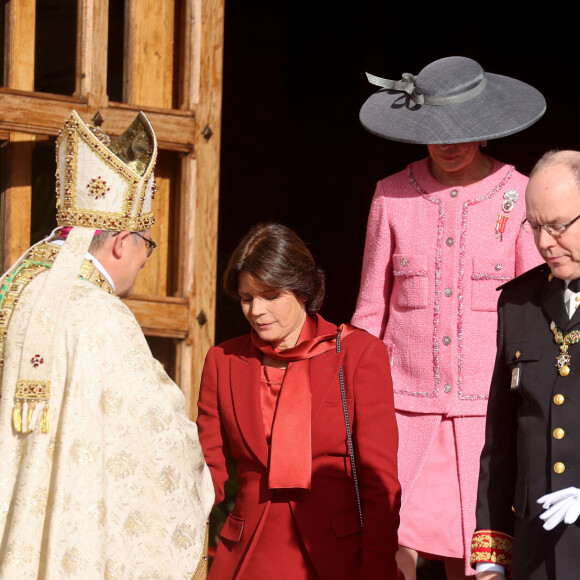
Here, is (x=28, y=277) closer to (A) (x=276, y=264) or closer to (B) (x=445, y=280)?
(A) (x=276, y=264)

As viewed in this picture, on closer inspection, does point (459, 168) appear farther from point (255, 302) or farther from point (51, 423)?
point (51, 423)

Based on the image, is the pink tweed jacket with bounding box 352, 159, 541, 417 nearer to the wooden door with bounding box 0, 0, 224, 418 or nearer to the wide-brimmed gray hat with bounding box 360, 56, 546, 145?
the wide-brimmed gray hat with bounding box 360, 56, 546, 145

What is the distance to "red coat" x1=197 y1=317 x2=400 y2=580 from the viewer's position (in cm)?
404

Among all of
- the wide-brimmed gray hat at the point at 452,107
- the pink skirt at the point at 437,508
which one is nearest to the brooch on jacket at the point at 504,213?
the wide-brimmed gray hat at the point at 452,107

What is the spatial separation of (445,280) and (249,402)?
0.87 m

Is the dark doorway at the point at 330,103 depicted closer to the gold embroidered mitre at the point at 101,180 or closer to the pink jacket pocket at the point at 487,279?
the pink jacket pocket at the point at 487,279

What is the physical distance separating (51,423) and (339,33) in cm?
423

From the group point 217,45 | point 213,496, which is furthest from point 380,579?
point 217,45

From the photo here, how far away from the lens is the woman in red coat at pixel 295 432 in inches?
160

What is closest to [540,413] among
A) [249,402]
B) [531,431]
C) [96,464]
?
[531,431]

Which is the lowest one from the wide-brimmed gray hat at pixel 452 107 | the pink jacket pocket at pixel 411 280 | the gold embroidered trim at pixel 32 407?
the gold embroidered trim at pixel 32 407

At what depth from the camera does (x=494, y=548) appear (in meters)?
3.60

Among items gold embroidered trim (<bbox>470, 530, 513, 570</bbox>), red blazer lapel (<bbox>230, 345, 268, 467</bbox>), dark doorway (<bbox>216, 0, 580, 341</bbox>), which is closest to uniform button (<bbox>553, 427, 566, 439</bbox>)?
gold embroidered trim (<bbox>470, 530, 513, 570</bbox>)

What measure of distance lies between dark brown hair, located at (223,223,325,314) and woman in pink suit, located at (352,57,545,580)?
18.4 inches
